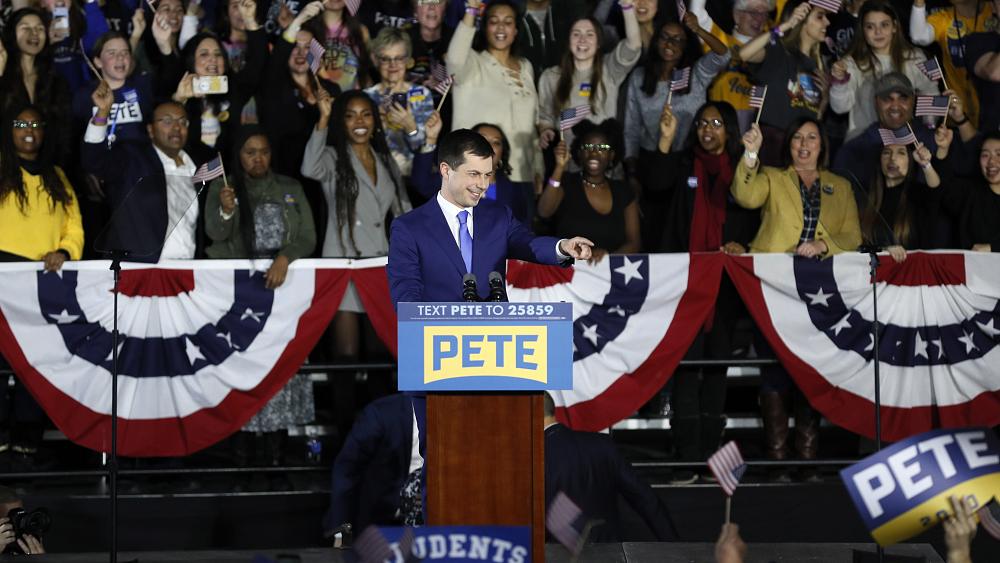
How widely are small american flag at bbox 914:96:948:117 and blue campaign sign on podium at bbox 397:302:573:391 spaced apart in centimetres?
477

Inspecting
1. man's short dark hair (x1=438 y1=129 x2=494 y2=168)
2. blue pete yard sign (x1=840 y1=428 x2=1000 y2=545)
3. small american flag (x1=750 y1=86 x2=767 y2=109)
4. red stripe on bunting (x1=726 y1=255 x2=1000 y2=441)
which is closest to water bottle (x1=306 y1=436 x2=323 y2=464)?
red stripe on bunting (x1=726 y1=255 x2=1000 y2=441)

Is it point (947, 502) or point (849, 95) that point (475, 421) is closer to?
point (947, 502)

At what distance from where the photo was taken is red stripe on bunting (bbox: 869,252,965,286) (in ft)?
Result: 27.1

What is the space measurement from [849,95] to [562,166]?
6.82 feet

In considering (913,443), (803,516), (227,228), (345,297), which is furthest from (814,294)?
(913,443)

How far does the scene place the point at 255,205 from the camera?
27.2ft

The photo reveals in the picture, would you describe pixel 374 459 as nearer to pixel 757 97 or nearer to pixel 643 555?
pixel 643 555

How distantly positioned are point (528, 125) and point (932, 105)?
2.44 meters

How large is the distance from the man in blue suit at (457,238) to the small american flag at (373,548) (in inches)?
60.0

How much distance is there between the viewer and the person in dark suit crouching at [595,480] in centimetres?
650

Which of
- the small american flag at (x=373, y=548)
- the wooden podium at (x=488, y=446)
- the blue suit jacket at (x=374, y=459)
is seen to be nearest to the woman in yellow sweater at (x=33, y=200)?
the blue suit jacket at (x=374, y=459)

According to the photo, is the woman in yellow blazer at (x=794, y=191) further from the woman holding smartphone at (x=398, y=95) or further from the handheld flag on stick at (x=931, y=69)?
the woman holding smartphone at (x=398, y=95)

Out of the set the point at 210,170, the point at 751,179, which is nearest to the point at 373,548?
the point at 210,170

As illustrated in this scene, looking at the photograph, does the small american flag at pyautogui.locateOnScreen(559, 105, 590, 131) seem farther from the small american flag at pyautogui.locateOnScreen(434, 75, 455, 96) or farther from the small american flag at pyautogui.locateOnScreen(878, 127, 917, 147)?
the small american flag at pyautogui.locateOnScreen(878, 127, 917, 147)
